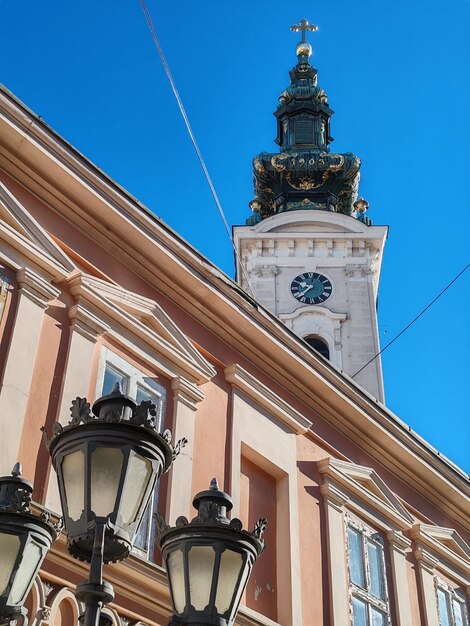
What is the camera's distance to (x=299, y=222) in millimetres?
36281

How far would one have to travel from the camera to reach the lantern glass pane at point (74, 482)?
4215 millimetres

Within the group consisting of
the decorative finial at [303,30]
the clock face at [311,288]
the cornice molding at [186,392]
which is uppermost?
the decorative finial at [303,30]

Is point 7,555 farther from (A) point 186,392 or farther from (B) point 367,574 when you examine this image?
(B) point 367,574

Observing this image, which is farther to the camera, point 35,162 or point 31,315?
point 35,162

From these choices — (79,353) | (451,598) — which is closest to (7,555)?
(79,353)

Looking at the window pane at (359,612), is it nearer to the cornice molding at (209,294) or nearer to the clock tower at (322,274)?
the cornice molding at (209,294)

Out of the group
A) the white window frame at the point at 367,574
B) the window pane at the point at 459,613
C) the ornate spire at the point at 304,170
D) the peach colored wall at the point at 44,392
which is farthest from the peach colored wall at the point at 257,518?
the ornate spire at the point at 304,170

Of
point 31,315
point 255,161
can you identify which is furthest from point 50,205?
point 255,161

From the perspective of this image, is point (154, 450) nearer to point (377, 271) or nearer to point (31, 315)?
point (31, 315)

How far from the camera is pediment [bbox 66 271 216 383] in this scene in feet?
29.2

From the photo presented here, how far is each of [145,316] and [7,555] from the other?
5172 mm

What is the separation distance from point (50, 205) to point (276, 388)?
10.8ft

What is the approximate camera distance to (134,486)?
168 inches

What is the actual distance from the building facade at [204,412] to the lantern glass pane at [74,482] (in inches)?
118
